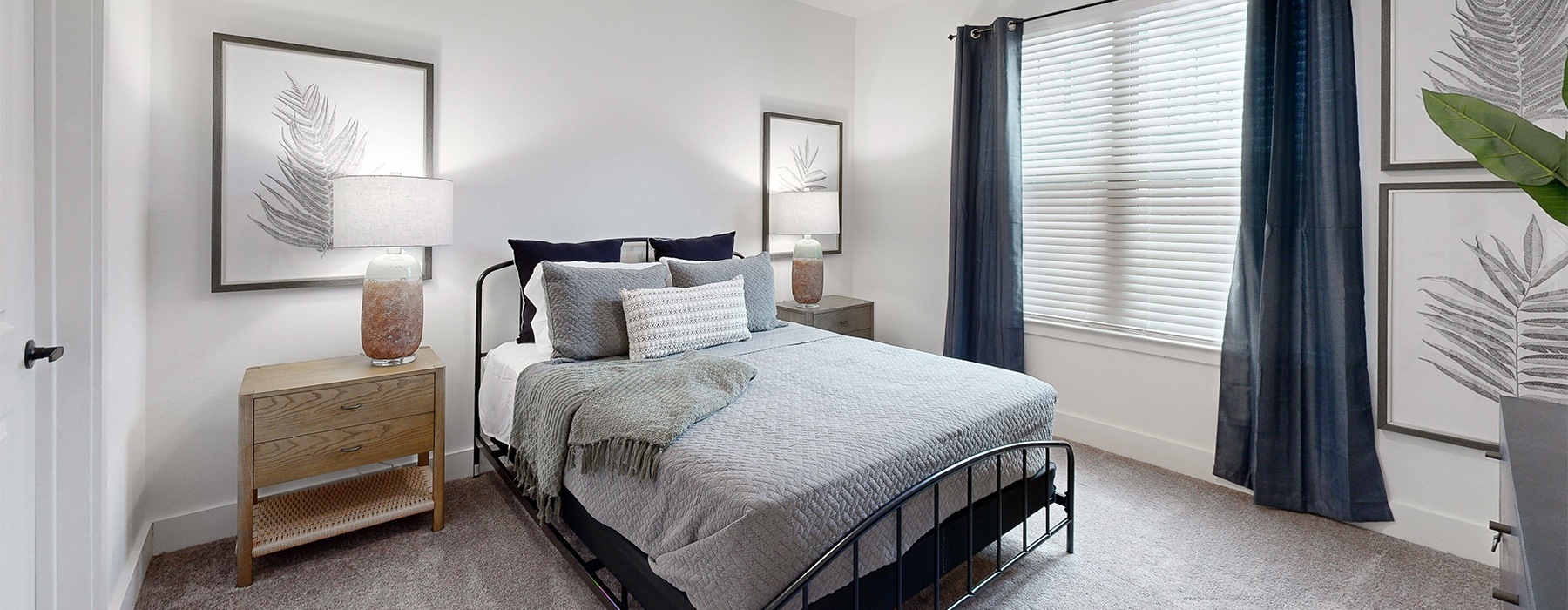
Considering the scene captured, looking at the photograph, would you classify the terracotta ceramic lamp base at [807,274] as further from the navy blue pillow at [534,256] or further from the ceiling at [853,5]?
the ceiling at [853,5]

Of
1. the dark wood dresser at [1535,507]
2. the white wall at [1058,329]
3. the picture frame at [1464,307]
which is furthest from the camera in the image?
the white wall at [1058,329]

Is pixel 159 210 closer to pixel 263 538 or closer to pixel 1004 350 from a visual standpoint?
pixel 263 538

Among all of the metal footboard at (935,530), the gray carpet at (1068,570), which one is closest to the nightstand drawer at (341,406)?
the gray carpet at (1068,570)

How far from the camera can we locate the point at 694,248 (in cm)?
346

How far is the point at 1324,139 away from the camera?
260 centimetres

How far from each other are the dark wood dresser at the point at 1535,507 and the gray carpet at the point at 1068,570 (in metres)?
0.94

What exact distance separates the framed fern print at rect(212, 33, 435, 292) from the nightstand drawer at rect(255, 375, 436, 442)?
0.61m

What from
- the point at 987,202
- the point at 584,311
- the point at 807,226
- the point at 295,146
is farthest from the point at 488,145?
the point at 987,202

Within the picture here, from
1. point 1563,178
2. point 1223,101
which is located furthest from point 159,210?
point 1223,101

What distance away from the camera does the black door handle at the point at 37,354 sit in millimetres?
1440

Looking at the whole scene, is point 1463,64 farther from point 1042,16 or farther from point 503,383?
point 503,383

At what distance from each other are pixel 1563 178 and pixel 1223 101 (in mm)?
2384

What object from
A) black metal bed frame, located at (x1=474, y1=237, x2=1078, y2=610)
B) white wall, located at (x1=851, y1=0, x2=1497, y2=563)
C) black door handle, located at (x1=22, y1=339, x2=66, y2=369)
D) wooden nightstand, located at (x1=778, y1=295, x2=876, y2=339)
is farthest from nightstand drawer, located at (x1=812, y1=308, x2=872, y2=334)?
black door handle, located at (x1=22, y1=339, x2=66, y2=369)

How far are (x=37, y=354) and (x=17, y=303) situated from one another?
0.11 meters
